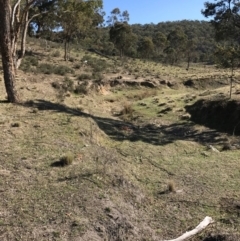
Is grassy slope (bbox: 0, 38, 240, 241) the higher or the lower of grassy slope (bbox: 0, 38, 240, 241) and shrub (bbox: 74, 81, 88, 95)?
the lower

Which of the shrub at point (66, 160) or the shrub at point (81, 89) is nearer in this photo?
the shrub at point (66, 160)

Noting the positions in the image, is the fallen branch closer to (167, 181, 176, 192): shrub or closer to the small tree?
(167, 181, 176, 192): shrub

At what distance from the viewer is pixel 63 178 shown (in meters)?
9.48

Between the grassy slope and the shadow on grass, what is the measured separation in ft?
0.27

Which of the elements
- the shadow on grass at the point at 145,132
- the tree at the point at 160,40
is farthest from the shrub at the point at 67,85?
the tree at the point at 160,40

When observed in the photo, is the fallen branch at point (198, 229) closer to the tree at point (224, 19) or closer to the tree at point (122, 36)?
the tree at point (224, 19)

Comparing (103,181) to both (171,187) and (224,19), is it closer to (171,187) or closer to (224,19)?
(171,187)

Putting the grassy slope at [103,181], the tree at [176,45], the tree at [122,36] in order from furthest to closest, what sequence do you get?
1. the tree at [176,45]
2. the tree at [122,36]
3. the grassy slope at [103,181]

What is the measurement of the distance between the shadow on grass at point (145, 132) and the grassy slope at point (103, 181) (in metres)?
0.08

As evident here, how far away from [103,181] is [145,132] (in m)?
8.32

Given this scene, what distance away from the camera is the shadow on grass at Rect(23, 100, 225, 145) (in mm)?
15766

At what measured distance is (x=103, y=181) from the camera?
968 centimetres

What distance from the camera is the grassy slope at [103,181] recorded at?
7.65 meters

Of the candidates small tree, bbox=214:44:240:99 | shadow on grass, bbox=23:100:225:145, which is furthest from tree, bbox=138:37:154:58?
shadow on grass, bbox=23:100:225:145
